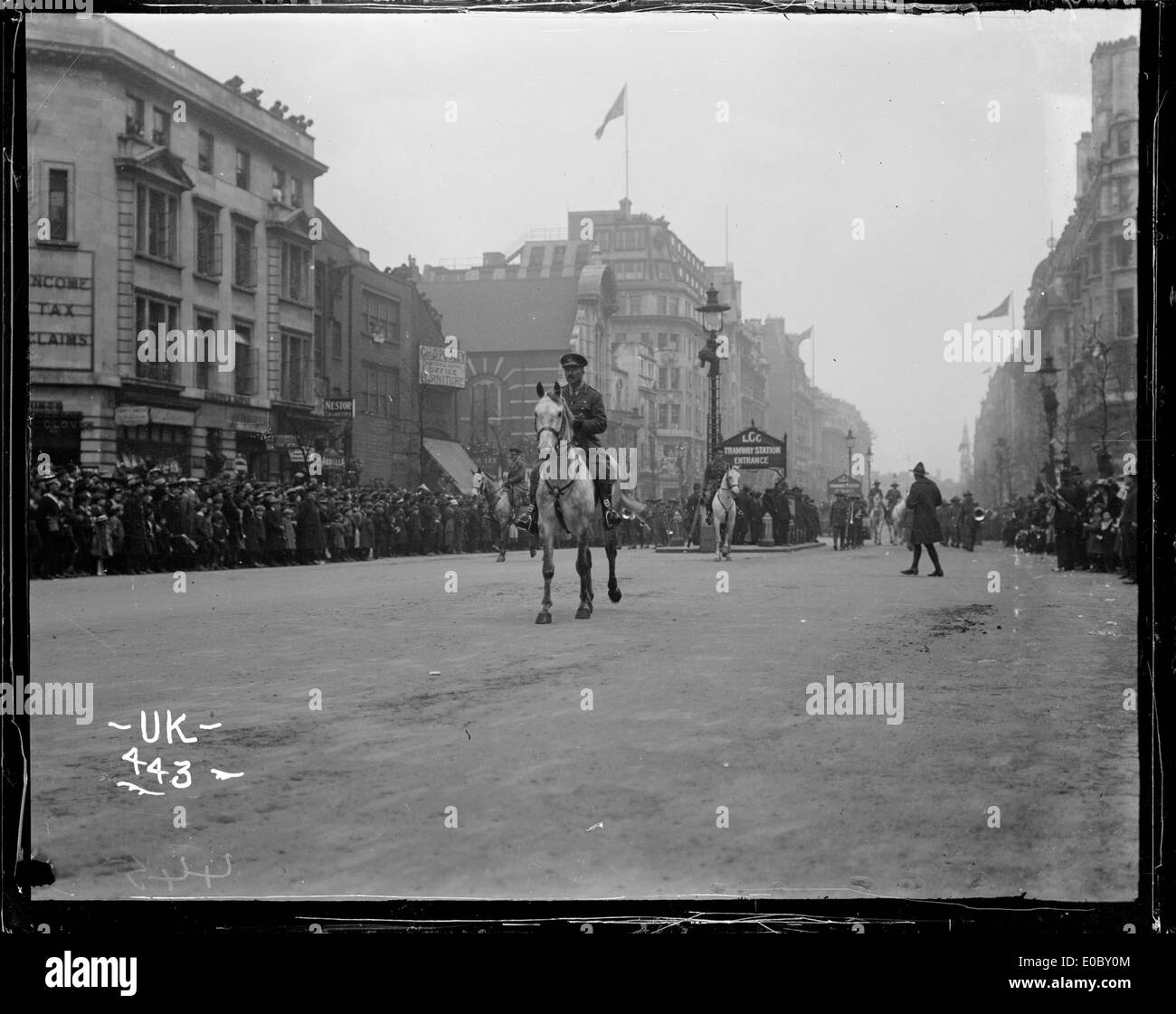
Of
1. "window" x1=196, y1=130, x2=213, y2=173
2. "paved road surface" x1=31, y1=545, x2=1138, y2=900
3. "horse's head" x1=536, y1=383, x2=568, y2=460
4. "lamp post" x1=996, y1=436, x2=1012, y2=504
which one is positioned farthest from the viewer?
"horse's head" x1=536, y1=383, x2=568, y2=460

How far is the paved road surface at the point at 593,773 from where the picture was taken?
3.88 meters

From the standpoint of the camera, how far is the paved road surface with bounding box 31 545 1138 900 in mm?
3877

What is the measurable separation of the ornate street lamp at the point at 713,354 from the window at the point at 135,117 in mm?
3132

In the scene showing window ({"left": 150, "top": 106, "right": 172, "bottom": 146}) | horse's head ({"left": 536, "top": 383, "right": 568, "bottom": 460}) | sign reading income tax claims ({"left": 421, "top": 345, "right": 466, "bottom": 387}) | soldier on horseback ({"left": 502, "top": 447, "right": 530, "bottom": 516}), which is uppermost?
window ({"left": 150, "top": 106, "right": 172, "bottom": 146})

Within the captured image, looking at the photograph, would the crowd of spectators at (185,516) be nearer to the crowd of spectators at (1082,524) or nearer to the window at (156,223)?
the window at (156,223)

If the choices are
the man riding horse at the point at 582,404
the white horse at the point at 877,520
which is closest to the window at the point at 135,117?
the man riding horse at the point at 582,404

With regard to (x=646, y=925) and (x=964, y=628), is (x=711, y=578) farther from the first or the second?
(x=646, y=925)

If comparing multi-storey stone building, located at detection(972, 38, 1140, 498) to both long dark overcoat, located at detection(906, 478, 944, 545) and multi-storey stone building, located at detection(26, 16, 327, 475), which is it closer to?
multi-storey stone building, located at detection(26, 16, 327, 475)

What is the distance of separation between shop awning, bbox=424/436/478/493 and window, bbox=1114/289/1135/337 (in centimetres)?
411

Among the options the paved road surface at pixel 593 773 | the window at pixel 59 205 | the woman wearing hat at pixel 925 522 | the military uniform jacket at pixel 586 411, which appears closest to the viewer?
the paved road surface at pixel 593 773

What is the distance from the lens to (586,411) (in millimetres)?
7215

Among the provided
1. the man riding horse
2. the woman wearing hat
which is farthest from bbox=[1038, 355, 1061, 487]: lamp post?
the woman wearing hat

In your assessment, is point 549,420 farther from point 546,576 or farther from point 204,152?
point 204,152

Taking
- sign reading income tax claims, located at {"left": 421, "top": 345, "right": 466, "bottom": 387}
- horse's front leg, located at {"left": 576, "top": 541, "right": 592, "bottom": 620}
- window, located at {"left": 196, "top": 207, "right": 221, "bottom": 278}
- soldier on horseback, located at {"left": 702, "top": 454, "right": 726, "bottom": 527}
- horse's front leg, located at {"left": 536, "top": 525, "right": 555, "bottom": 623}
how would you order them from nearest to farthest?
window, located at {"left": 196, "top": 207, "right": 221, "bottom": 278}, sign reading income tax claims, located at {"left": 421, "top": 345, "right": 466, "bottom": 387}, horse's front leg, located at {"left": 536, "top": 525, "right": 555, "bottom": 623}, horse's front leg, located at {"left": 576, "top": 541, "right": 592, "bottom": 620}, soldier on horseback, located at {"left": 702, "top": 454, "right": 726, "bottom": 527}
